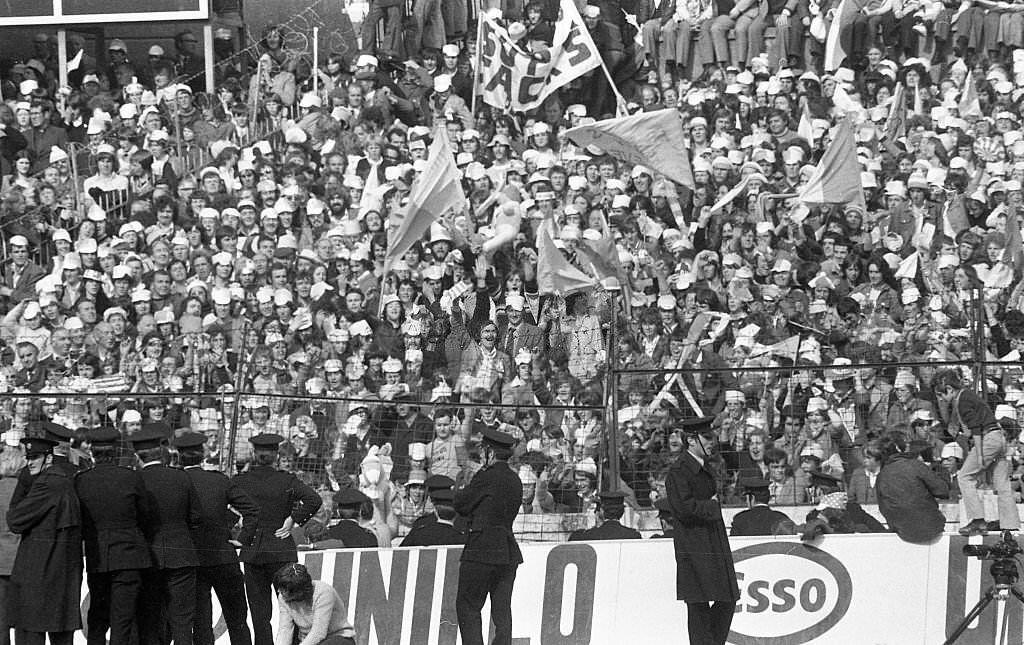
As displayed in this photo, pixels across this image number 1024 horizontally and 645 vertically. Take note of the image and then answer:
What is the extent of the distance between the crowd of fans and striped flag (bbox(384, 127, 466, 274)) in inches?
7.6

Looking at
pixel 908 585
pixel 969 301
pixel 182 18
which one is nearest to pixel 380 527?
pixel 908 585

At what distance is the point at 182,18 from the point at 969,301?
12.4 m

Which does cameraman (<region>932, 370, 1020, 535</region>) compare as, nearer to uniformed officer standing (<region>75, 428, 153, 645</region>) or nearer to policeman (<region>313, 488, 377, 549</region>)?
policeman (<region>313, 488, 377, 549</region>)

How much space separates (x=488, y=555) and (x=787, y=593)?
212cm

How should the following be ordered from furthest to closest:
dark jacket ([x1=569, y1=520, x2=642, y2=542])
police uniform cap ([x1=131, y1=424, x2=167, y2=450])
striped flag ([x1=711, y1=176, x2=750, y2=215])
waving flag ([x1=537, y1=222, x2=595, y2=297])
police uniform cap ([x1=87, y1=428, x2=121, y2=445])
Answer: striped flag ([x1=711, y1=176, x2=750, y2=215]), waving flag ([x1=537, y1=222, x2=595, y2=297]), dark jacket ([x1=569, y1=520, x2=642, y2=542]), police uniform cap ([x1=131, y1=424, x2=167, y2=450]), police uniform cap ([x1=87, y1=428, x2=121, y2=445])

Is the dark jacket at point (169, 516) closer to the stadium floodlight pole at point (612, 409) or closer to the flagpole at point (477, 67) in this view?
the stadium floodlight pole at point (612, 409)

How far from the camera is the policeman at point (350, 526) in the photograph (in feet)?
48.6

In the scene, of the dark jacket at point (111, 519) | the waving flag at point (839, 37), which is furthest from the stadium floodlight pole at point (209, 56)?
the dark jacket at point (111, 519)

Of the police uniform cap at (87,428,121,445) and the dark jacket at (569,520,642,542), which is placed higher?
the police uniform cap at (87,428,121,445)

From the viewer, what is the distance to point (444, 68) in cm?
2366

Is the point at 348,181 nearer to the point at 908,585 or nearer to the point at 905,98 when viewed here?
the point at 905,98

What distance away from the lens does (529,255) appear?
18969 millimetres

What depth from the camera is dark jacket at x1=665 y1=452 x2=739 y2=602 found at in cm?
1316

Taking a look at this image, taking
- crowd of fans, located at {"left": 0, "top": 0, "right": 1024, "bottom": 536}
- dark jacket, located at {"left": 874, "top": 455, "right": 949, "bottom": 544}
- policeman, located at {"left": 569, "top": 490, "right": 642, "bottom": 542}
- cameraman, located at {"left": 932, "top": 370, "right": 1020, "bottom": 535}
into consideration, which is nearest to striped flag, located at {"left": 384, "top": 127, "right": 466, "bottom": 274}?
crowd of fans, located at {"left": 0, "top": 0, "right": 1024, "bottom": 536}
